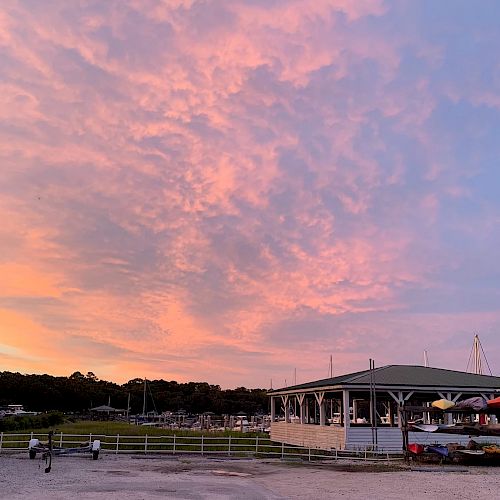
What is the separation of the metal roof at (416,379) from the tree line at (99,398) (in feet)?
236

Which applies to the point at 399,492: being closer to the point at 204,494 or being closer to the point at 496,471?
the point at 204,494

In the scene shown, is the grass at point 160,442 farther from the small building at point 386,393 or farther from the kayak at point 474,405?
the kayak at point 474,405

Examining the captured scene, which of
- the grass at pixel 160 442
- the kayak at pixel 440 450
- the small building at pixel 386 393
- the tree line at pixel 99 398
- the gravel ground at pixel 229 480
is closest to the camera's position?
the gravel ground at pixel 229 480

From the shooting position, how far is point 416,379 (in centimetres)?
3366

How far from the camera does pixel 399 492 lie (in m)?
16.8

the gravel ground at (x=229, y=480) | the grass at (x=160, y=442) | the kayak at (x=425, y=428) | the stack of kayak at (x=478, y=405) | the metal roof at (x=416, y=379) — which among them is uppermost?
the metal roof at (x=416, y=379)

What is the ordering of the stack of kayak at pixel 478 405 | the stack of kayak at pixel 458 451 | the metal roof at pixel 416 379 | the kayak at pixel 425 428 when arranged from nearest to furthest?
the stack of kayak at pixel 478 405 → the stack of kayak at pixel 458 451 → the kayak at pixel 425 428 → the metal roof at pixel 416 379

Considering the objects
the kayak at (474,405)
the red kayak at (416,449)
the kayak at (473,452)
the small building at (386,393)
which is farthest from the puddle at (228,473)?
the small building at (386,393)

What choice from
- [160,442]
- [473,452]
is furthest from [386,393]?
[160,442]

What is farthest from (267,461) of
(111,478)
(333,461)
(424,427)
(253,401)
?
(253,401)

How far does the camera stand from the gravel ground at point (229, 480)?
16.0 meters

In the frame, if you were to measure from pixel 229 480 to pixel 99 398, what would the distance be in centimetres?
10302

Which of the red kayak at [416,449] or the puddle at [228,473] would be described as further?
the red kayak at [416,449]

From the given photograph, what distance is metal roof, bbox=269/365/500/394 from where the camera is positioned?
105ft
